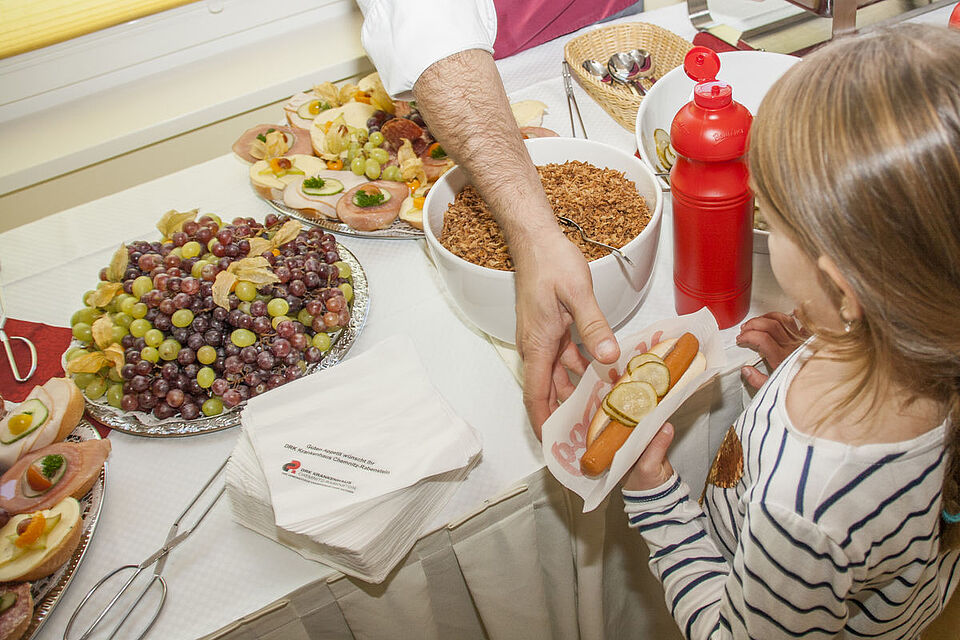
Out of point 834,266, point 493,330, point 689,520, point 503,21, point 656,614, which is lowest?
point 656,614

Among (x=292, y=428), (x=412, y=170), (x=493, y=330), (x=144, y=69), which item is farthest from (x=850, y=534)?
(x=144, y=69)

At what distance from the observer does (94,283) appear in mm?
1278

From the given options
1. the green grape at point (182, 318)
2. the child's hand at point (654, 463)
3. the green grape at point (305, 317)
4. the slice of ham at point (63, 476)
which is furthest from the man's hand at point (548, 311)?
the slice of ham at point (63, 476)

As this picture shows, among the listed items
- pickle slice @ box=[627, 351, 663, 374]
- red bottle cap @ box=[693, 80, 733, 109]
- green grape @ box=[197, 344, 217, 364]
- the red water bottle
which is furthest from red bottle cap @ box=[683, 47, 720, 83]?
green grape @ box=[197, 344, 217, 364]

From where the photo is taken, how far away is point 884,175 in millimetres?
504

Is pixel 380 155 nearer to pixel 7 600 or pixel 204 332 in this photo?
pixel 204 332

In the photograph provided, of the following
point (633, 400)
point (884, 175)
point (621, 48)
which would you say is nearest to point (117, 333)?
point (633, 400)

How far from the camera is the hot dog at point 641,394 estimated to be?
77cm

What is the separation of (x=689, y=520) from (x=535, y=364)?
0.27m

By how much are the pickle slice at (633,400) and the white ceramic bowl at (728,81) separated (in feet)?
1.65

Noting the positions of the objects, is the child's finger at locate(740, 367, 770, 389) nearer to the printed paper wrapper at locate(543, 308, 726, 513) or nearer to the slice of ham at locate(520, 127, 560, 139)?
the printed paper wrapper at locate(543, 308, 726, 513)

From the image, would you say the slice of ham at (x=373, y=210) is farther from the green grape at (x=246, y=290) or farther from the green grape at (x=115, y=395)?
the green grape at (x=115, y=395)

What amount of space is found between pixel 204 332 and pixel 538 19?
3.89ft

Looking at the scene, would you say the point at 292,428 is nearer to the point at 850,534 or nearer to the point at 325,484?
the point at 325,484
